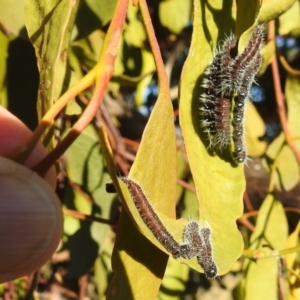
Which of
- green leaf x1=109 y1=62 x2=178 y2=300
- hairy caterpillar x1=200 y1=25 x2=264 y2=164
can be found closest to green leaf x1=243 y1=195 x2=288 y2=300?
hairy caterpillar x1=200 y1=25 x2=264 y2=164

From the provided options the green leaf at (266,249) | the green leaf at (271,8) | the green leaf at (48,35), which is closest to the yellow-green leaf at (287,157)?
the green leaf at (266,249)

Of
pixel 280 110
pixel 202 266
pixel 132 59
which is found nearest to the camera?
pixel 202 266

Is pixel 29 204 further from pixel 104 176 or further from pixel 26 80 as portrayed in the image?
pixel 104 176

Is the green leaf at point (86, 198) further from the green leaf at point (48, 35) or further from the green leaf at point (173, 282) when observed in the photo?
the green leaf at point (48, 35)

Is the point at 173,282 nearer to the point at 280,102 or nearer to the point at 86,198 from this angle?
the point at 86,198

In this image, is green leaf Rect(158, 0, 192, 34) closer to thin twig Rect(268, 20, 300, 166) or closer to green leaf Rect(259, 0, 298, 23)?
thin twig Rect(268, 20, 300, 166)

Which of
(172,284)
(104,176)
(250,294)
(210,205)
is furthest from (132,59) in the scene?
(210,205)
